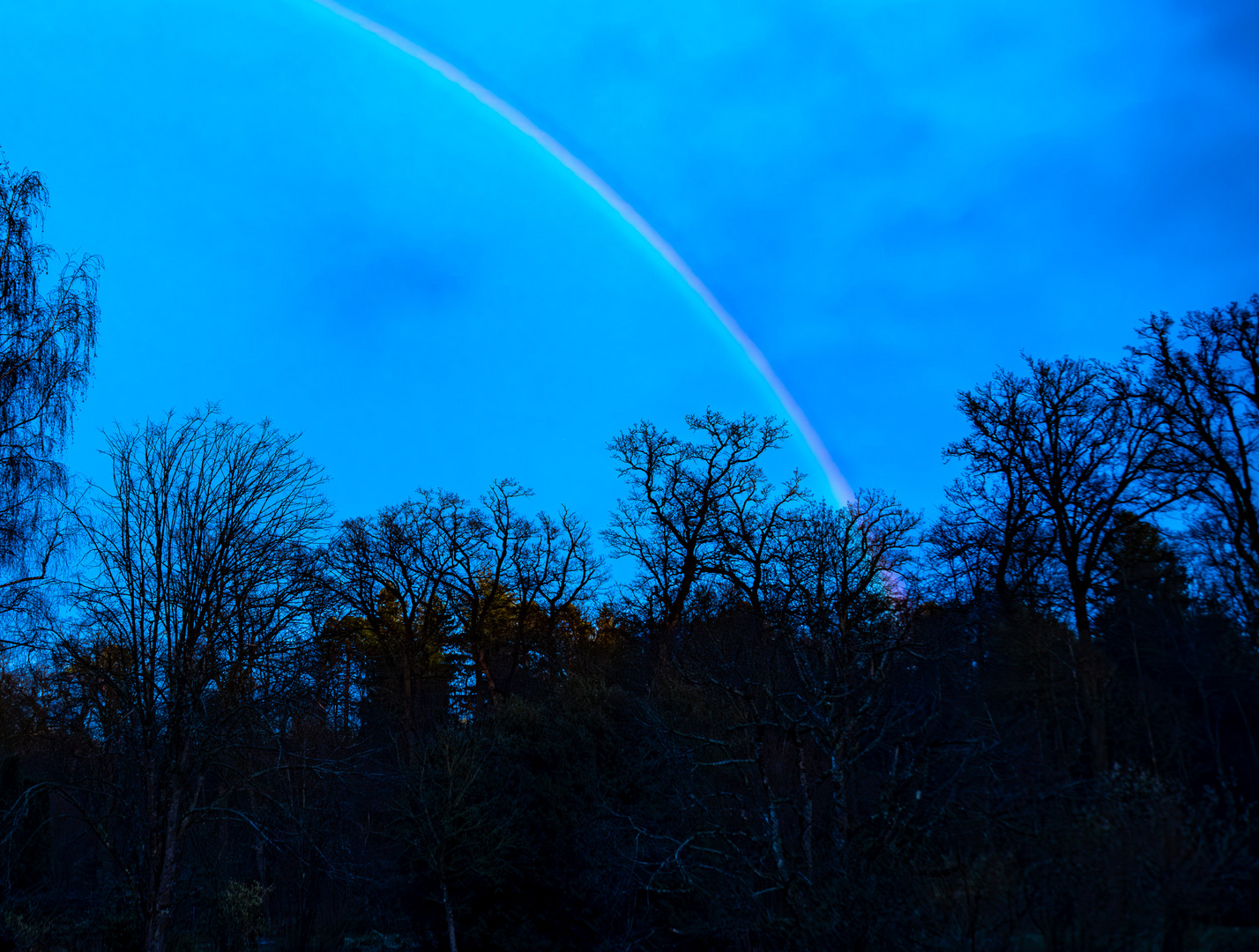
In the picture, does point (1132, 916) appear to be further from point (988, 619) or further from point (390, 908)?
point (390, 908)

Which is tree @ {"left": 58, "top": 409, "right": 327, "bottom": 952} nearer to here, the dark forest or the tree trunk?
the dark forest

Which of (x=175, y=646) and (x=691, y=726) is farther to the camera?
(x=691, y=726)

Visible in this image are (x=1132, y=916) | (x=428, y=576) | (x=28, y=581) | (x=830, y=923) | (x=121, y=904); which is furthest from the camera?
(x=428, y=576)

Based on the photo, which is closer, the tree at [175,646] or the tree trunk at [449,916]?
the tree at [175,646]

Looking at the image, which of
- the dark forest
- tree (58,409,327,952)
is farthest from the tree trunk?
tree (58,409,327,952)

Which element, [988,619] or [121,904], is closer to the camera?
[121,904]

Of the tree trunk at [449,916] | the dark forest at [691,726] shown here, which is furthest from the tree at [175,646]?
the tree trunk at [449,916]

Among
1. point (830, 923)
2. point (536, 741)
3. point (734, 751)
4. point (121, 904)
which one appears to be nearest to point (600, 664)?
point (536, 741)

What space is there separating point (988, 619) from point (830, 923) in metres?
16.4

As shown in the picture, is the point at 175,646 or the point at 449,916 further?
the point at 449,916

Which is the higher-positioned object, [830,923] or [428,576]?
[428,576]

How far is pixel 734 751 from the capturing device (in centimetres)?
1675

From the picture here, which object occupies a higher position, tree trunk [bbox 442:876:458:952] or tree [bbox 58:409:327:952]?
tree [bbox 58:409:327:952]

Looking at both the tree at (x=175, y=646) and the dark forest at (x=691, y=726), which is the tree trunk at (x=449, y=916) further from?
the tree at (x=175, y=646)
